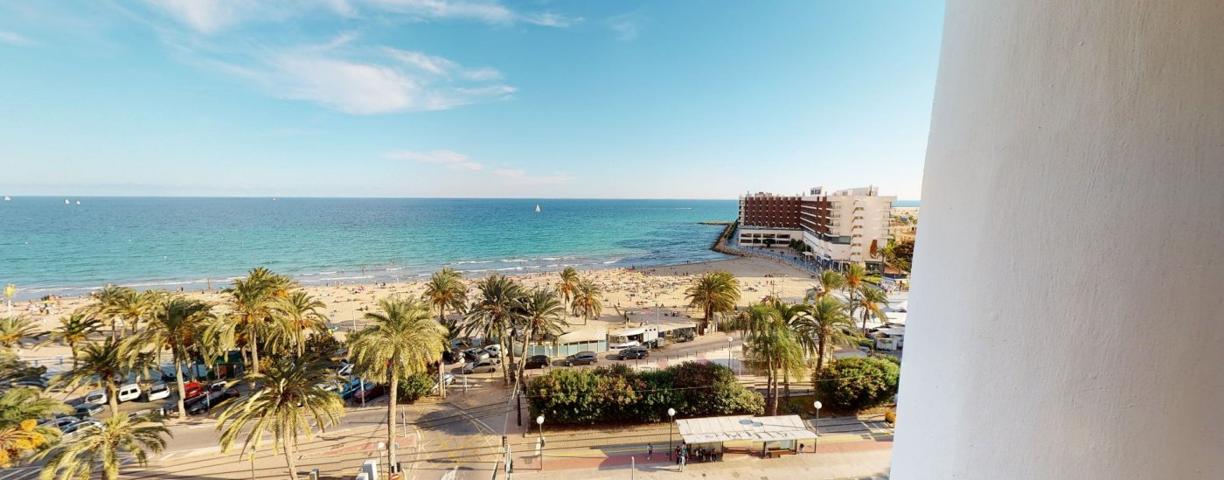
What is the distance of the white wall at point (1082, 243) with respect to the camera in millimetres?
2139

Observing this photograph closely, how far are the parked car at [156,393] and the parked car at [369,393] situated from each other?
8800 millimetres

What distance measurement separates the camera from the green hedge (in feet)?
63.0

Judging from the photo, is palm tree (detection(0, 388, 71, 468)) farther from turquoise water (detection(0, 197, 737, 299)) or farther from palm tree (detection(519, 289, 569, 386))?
turquoise water (detection(0, 197, 737, 299))

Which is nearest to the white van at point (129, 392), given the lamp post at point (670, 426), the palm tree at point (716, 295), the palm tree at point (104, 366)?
the palm tree at point (104, 366)

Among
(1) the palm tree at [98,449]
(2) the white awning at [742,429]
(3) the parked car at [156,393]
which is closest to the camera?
(1) the palm tree at [98,449]

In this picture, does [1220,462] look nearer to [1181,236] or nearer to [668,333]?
[1181,236]

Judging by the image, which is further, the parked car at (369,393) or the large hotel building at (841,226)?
the large hotel building at (841,226)

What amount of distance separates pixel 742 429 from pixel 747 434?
1.12 feet

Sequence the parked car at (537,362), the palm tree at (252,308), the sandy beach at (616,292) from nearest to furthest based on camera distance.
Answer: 1. the palm tree at (252,308)
2. the parked car at (537,362)
3. the sandy beach at (616,292)

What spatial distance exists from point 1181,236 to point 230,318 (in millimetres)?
26405

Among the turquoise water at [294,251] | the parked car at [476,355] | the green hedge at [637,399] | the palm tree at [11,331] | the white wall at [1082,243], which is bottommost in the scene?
the turquoise water at [294,251]

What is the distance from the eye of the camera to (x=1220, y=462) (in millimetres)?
2238

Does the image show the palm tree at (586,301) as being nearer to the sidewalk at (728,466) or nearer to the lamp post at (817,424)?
the sidewalk at (728,466)

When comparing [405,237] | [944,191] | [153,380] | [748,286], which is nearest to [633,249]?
[748,286]
